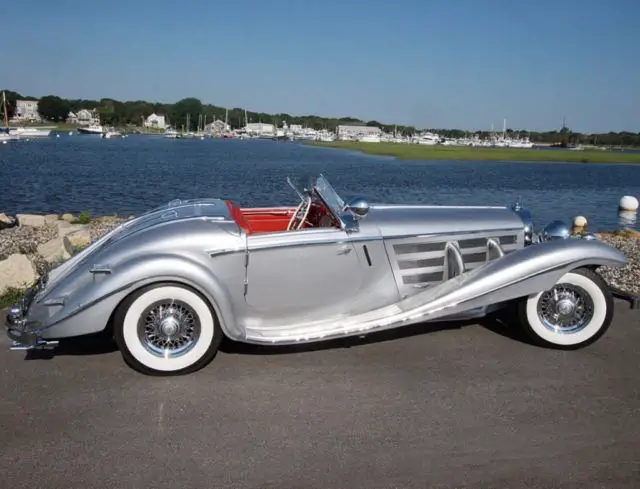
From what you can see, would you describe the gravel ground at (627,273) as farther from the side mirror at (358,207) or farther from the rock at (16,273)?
the rock at (16,273)

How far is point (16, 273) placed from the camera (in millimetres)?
6828

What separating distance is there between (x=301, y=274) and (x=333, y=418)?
1.26 meters

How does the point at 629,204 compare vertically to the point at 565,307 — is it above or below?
below

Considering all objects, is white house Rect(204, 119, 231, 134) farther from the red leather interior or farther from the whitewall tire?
the whitewall tire

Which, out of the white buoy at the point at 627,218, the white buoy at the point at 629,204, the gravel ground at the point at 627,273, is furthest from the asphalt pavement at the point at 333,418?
the white buoy at the point at 629,204

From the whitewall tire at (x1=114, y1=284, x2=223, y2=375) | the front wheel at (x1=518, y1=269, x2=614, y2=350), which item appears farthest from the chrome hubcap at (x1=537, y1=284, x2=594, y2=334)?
the whitewall tire at (x1=114, y1=284, x2=223, y2=375)

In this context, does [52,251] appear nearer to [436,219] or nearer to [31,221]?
[436,219]

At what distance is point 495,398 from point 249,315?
6.24ft

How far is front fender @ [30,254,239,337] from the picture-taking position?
4426 millimetres

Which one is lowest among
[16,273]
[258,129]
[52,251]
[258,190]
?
[258,190]

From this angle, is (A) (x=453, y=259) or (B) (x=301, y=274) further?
(A) (x=453, y=259)

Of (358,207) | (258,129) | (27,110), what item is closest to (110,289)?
(358,207)

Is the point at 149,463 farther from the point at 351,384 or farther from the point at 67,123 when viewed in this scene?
the point at 67,123

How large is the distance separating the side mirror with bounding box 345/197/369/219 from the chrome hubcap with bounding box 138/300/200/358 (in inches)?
60.3
